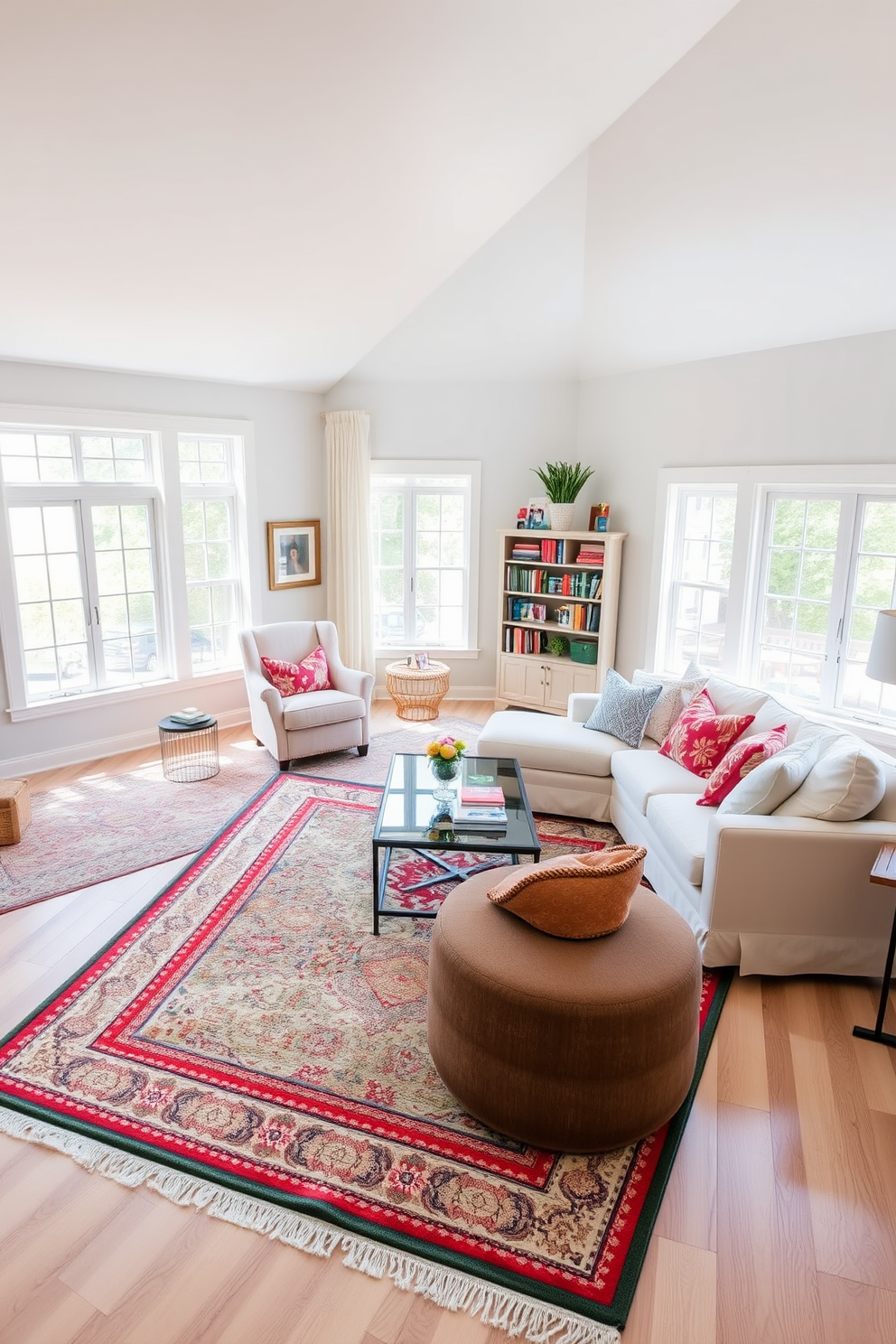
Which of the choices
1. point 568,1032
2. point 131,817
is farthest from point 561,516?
point 568,1032

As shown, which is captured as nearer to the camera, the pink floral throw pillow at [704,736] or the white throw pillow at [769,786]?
the white throw pillow at [769,786]

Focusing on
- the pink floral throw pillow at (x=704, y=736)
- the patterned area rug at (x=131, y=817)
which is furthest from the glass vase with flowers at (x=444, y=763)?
the patterned area rug at (x=131, y=817)

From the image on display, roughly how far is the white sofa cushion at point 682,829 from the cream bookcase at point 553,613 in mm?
2643

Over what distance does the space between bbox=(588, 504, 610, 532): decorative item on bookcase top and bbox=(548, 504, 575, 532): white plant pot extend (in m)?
0.18

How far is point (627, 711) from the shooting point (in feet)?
15.8

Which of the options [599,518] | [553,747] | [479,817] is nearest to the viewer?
[479,817]

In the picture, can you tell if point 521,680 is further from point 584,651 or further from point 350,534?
point 350,534

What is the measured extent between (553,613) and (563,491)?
107cm

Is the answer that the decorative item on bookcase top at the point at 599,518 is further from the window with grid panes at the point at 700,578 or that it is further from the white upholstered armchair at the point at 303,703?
the white upholstered armchair at the point at 303,703

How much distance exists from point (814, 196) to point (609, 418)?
109 inches

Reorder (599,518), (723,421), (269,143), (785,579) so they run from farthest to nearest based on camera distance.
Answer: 1. (599,518)
2. (723,421)
3. (785,579)
4. (269,143)

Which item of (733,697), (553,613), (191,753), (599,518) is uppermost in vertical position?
(599,518)

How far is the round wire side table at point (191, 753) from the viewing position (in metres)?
5.29

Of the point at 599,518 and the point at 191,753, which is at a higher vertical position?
the point at 599,518
